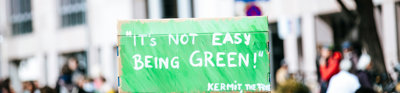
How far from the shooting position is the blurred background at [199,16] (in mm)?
13016

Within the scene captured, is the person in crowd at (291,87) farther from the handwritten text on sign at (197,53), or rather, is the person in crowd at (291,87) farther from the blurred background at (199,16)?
the handwritten text on sign at (197,53)

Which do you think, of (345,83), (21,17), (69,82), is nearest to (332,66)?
(345,83)

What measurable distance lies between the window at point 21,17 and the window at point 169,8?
12.5m

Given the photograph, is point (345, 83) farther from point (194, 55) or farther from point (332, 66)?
point (194, 55)

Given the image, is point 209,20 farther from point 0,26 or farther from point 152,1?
point 0,26

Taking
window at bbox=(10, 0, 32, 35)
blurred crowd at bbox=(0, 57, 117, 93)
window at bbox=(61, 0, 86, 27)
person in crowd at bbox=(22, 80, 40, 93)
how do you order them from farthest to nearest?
window at bbox=(10, 0, 32, 35), window at bbox=(61, 0, 86, 27), person in crowd at bbox=(22, 80, 40, 93), blurred crowd at bbox=(0, 57, 117, 93)

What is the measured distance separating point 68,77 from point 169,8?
17.9 metres

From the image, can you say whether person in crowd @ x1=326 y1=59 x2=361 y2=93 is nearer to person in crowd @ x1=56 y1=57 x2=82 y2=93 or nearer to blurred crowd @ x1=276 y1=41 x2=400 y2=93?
blurred crowd @ x1=276 y1=41 x2=400 y2=93

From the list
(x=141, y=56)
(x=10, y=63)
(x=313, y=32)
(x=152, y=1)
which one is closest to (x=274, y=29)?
(x=313, y=32)

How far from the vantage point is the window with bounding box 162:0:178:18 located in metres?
32.3

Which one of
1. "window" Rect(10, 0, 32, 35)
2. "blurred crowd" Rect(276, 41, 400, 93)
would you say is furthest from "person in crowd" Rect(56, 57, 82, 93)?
"window" Rect(10, 0, 32, 35)

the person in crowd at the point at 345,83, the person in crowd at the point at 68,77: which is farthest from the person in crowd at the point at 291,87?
the person in crowd at the point at 345,83

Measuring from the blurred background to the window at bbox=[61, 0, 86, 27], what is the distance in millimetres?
45

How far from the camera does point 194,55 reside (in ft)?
20.6
